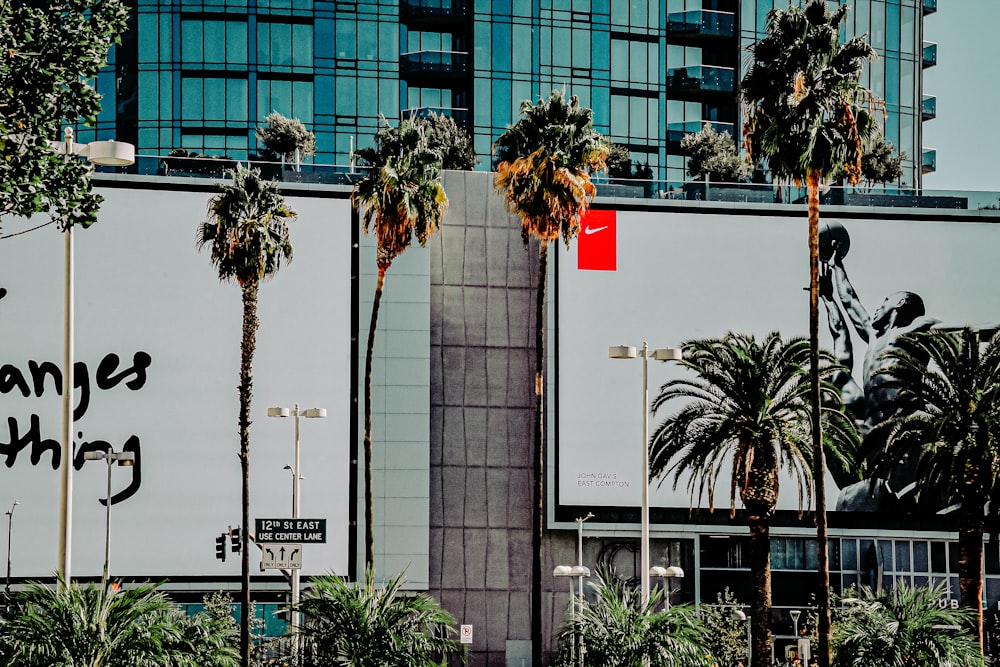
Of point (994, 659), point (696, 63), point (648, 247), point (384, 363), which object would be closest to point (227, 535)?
point (384, 363)

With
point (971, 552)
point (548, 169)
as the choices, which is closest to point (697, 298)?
point (971, 552)

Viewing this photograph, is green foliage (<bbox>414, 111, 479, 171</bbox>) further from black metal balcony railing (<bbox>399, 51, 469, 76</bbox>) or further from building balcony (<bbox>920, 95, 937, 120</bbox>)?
building balcony (<bbox>920, 95, 937, 120</bbox>)

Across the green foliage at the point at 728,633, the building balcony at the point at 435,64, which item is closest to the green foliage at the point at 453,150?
the building balcony at the point at 435,64

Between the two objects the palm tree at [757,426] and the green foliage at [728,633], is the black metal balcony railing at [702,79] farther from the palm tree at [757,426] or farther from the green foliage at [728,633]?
the palm tree at [757,426]

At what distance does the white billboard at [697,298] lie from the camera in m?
64.3

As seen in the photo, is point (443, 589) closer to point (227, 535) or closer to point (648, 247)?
point (227, 535)

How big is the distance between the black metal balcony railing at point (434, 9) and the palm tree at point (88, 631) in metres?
66.6

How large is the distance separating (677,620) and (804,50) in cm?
1659

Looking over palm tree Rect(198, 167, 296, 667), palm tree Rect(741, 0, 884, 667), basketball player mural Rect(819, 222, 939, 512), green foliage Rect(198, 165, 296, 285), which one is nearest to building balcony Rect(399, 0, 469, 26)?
basketball player mural Rect(819, 222, 939, 512)

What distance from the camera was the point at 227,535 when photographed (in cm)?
6212

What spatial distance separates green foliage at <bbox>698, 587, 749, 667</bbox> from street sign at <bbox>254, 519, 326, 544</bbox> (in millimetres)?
17182

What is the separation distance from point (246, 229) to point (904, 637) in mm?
26969

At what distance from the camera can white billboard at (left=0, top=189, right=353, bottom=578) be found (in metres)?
61.4

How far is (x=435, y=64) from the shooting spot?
91688mm
